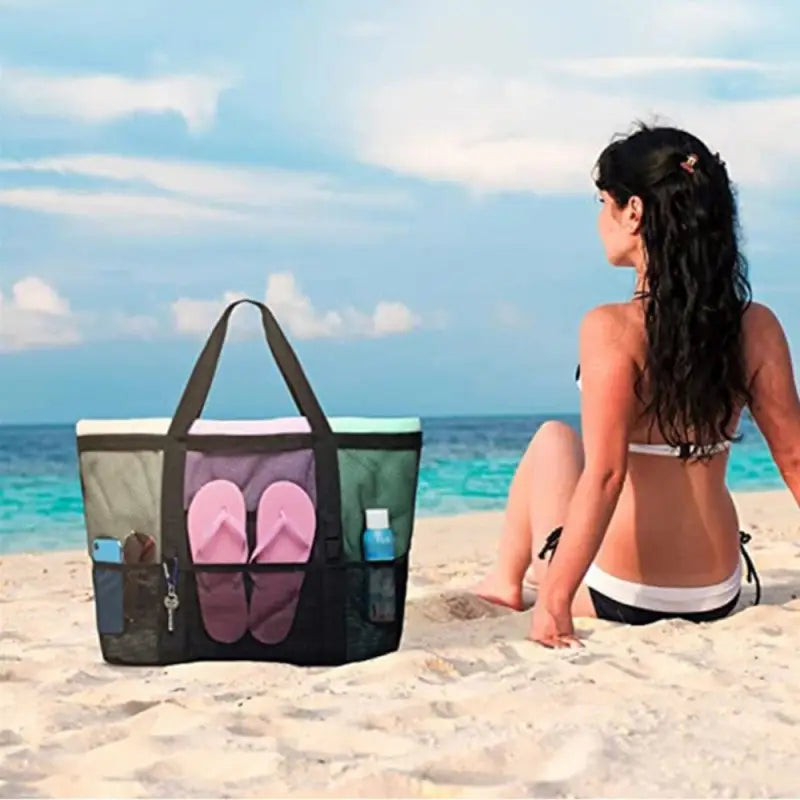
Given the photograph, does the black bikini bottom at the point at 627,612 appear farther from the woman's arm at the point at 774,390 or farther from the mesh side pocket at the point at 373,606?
the mesh side pocket at the point at 373,606

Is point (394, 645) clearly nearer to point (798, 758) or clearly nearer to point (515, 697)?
point (515, 697)

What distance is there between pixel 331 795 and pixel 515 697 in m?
0.67

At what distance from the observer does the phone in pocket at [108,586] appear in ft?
10.6

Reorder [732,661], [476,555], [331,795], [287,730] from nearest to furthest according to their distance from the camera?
[331,795], [287,730], [732,661], [476,555]

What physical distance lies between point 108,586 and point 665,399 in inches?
56.1

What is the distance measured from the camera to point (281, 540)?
125 inches

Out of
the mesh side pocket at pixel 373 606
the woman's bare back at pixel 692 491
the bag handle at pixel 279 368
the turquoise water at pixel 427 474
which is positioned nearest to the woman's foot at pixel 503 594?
the woman's bare back at pixel 692 491

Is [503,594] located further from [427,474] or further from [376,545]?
[427,474]

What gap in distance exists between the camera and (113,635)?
3.30m

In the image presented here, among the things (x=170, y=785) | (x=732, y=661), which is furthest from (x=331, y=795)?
(x=732, y=661)

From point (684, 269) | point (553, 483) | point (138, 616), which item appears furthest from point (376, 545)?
point (684, 269)

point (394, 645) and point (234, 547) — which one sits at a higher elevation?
point (234, 547)

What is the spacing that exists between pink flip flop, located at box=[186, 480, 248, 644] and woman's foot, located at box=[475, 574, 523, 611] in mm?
1061

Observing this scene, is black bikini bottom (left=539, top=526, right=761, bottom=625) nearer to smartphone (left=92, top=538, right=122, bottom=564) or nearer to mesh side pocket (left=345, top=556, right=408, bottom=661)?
mesh side pocket (left=345, top=556, right=408, bottom=661)
